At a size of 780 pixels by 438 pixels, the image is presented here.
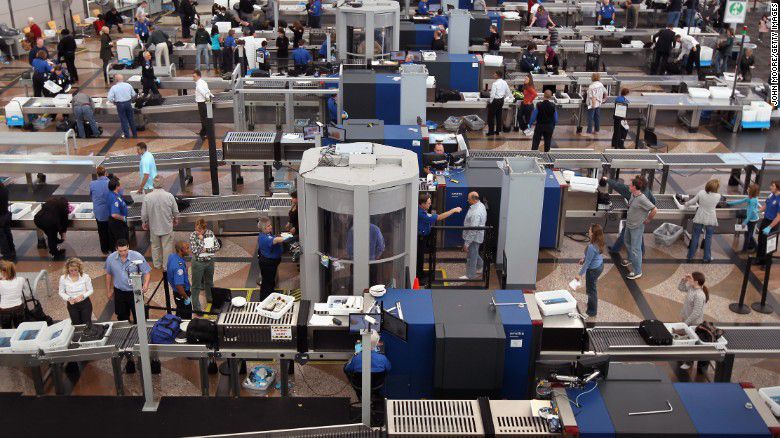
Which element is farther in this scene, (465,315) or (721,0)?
(721,0)

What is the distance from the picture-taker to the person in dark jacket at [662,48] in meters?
20.8

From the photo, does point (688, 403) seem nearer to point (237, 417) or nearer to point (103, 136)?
point (237, 417)

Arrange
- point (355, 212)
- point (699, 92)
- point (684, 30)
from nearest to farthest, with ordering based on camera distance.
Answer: point (355, 212)
point (699, 92)
point (684, 30)

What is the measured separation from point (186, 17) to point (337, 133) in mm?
14079

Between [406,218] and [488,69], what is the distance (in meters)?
11.4

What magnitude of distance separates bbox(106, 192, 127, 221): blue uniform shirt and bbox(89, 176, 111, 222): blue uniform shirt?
6 cm

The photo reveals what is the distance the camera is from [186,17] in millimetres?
24391

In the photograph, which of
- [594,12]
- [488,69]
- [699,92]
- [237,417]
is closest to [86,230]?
[237,417]

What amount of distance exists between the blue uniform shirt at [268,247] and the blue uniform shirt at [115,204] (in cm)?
253

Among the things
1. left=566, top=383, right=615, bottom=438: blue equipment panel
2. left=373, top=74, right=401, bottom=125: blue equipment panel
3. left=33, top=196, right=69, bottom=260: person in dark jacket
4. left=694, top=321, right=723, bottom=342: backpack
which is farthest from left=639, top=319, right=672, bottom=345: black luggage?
left=33, top=196, right=69, bottom=260: person in dark jacket

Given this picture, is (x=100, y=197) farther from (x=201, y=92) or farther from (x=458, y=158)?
(x=458, y=158)

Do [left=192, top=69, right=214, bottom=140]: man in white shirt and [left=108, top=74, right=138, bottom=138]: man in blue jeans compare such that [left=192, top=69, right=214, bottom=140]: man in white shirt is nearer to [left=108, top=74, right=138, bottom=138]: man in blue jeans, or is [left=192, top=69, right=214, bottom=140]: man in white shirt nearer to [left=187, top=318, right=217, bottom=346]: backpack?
[left=108, top=74, right=138, bottom=138]: man in blue jeans

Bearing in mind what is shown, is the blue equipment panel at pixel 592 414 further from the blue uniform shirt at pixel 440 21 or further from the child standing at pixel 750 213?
the blue uniform shirt at pixel 440 21

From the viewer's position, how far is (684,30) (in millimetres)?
22453
